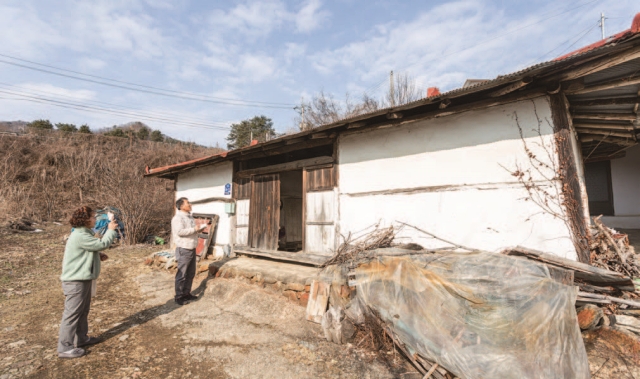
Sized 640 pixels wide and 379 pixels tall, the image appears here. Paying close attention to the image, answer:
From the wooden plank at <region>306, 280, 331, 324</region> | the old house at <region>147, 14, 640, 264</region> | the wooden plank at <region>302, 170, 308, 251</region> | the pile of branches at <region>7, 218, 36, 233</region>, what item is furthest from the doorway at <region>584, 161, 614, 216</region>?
the pile of branches at <region>7, 218, 36, 233</region>

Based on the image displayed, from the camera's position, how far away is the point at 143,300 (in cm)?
546

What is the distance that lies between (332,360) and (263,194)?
4.47 m

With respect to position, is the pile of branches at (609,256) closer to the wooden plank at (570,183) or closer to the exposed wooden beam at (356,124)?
the wooden plank at (570,183)

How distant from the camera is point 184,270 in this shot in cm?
512

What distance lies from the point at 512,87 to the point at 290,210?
25.2ft

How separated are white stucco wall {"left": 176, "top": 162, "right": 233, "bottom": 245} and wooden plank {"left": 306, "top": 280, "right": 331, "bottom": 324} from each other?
13.6 feet

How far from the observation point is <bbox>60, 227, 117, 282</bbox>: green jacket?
3.34 metres

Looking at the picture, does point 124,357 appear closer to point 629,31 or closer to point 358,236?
point 358,236

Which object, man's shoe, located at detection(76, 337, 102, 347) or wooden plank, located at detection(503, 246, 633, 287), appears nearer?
wooden plank, located at detection(503, 246, 633, 287)

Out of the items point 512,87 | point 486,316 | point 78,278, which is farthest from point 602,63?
point 78,278

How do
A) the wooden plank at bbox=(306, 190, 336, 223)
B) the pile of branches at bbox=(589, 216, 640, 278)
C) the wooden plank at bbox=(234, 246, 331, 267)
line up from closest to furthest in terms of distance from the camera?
the pile of branches at bbox=(589, 216, 640, 278), the wooden plank at bbox=(234, 246, 331, 267), the wooden plank at bbox=(306, 190, 336, 223)

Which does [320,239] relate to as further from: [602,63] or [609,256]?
[602,63]

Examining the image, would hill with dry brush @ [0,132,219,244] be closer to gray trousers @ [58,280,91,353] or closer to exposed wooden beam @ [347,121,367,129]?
gray trousers @ [58,280,91,353]

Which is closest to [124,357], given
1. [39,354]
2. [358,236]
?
Result: [39,354]
